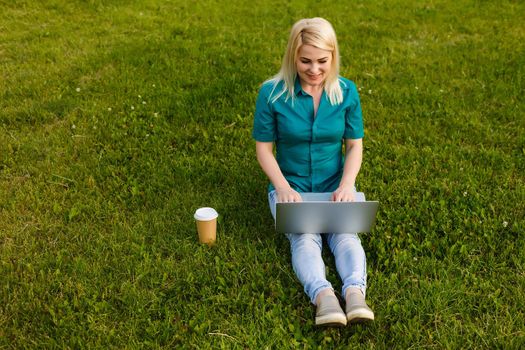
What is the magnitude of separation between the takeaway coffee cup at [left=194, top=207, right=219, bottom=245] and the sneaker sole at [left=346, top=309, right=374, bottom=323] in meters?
0.98

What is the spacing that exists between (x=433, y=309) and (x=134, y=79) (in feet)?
12.2

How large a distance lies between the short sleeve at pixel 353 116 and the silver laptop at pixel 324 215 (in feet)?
1.32

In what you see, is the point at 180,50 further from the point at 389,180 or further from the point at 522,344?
the point at 522,344

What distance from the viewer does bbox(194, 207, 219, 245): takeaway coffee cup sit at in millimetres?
3094

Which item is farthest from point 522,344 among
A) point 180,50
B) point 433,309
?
point 180,50

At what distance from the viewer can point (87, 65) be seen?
557 cm

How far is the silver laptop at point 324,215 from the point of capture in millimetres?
2828

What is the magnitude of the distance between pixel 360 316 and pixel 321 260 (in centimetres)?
47

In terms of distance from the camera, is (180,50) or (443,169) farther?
(180,50)

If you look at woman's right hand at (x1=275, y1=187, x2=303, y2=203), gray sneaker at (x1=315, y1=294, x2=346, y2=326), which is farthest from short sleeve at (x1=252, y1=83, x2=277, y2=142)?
gray sneaker at (x1=315, y1=294, x2=346, y2=326)

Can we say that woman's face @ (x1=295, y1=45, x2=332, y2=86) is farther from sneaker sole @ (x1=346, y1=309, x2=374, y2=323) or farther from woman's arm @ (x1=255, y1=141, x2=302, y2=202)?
sneaker sole @ (x1=346, y1=309, x2=374, y2=323)

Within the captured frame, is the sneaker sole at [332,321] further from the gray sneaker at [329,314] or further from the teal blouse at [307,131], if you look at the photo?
the teal blouse at [307,131]

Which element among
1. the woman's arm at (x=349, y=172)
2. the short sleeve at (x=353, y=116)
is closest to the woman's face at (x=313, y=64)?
the short sleeve at (x=353, y=116)

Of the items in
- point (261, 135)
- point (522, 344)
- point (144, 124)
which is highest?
point (261, 135)
